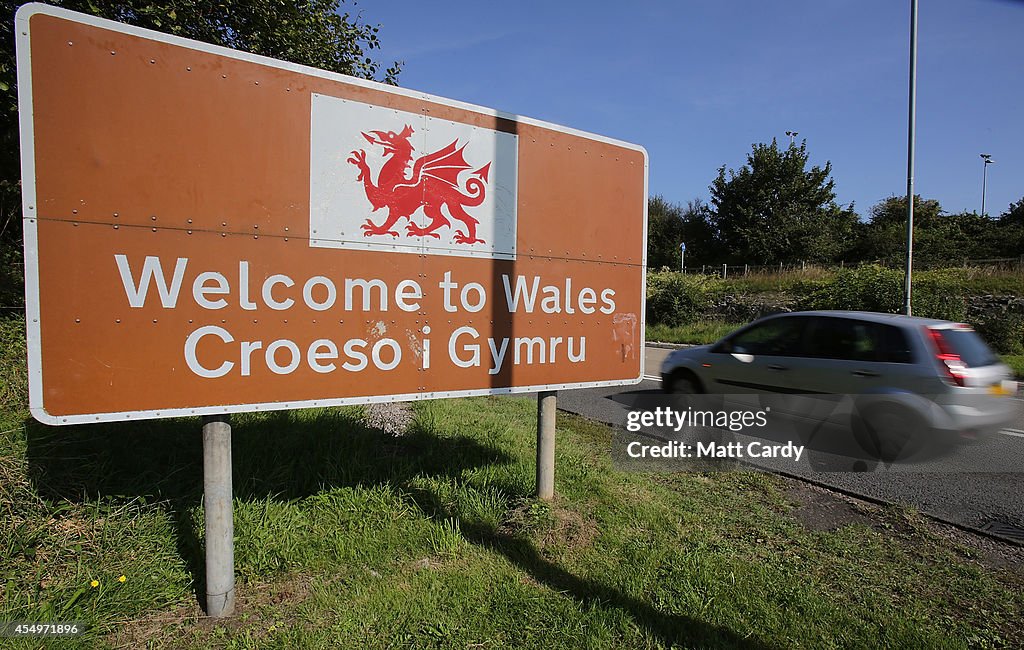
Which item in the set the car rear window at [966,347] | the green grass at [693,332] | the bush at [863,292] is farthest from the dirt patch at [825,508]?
the green grass at [693,332]

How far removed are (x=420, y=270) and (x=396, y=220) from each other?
1.08 feet

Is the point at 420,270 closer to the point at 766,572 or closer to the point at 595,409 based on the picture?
the point at 766,572

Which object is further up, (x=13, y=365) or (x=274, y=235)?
(x=274, y=235)

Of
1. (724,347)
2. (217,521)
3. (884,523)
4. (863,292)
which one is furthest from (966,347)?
(863,292)

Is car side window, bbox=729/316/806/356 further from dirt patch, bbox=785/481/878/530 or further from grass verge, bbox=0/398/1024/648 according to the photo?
grass verge, bbox=0/398/1024/648

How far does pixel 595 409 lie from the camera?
27.3ft

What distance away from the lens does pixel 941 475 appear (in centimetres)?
533

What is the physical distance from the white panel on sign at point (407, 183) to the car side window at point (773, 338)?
452cm

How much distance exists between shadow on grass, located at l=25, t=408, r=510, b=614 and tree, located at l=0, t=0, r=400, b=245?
9.54ft

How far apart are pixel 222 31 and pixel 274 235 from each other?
18.5 ft

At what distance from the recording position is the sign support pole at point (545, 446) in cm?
422

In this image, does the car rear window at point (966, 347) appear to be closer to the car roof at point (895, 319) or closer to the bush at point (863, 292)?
the car roof at point (895, 319)

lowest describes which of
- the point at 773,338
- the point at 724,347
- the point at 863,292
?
the point at 724,347

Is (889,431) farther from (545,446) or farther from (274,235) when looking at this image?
(274,235)
